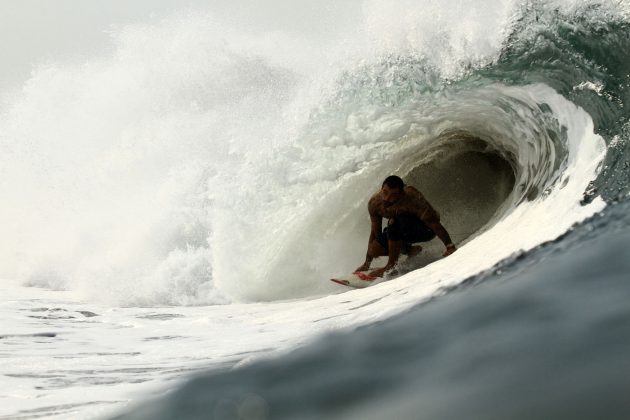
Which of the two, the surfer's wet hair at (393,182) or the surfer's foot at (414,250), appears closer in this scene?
the surfer's wet hair at (393,182)

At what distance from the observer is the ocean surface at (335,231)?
2.27 meters

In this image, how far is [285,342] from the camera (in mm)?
3465

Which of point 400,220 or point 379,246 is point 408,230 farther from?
point 379,246

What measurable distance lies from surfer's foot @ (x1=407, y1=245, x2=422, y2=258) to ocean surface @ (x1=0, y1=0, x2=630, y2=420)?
132mm

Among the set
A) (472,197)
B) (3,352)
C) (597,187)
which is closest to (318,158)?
(472,197)

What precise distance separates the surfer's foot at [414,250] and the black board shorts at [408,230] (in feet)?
0.30

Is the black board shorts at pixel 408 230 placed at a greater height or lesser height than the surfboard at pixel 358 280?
greater

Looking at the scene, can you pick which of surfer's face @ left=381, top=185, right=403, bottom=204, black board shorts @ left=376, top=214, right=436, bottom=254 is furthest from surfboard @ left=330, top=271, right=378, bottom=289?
surfer's face @ left=381, top=185, right=403, bottom=204

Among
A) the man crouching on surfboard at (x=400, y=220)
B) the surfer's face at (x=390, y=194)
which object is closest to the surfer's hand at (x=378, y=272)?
the man crouching on surfboard at (x=400, y=220)

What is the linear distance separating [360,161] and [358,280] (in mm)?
1808

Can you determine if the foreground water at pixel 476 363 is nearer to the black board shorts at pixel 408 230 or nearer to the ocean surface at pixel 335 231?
the ocean surface at pixel 335 231

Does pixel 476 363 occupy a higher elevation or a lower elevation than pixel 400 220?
lower

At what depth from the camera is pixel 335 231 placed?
744cm

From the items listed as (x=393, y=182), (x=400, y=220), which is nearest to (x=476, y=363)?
(x=393, y=182)
